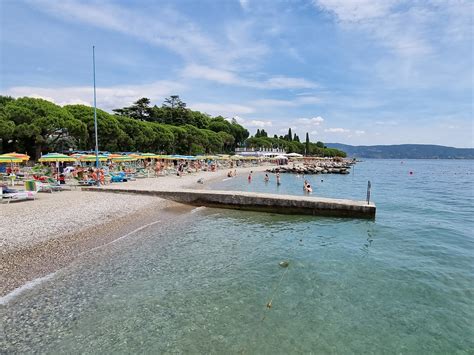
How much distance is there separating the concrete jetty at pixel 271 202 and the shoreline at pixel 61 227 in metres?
1.14

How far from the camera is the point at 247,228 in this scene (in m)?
14.4

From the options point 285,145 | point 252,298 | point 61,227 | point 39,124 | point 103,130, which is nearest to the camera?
point 252,298

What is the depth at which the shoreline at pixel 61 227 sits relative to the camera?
8.52 m

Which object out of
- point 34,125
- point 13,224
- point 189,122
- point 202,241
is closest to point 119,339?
point 202,241

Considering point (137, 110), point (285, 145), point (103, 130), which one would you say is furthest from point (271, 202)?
point (285, 145)

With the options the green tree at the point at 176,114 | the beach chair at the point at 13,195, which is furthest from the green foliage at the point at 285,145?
the beach chair at the point at 13,195

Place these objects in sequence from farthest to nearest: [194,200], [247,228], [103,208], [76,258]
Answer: [194,200]
[103,208]
[247,228]
[76,258]

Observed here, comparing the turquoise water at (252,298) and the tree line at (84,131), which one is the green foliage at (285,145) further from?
the turquoise water at (252,298)

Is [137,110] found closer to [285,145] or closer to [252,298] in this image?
[285,145]

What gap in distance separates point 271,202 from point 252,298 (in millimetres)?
10754

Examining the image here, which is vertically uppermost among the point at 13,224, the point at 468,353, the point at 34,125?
the point at 34,125

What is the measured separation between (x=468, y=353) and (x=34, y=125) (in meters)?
43.0

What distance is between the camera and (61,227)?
11.7m

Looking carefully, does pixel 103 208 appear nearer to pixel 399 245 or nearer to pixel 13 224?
pixel 13 224
